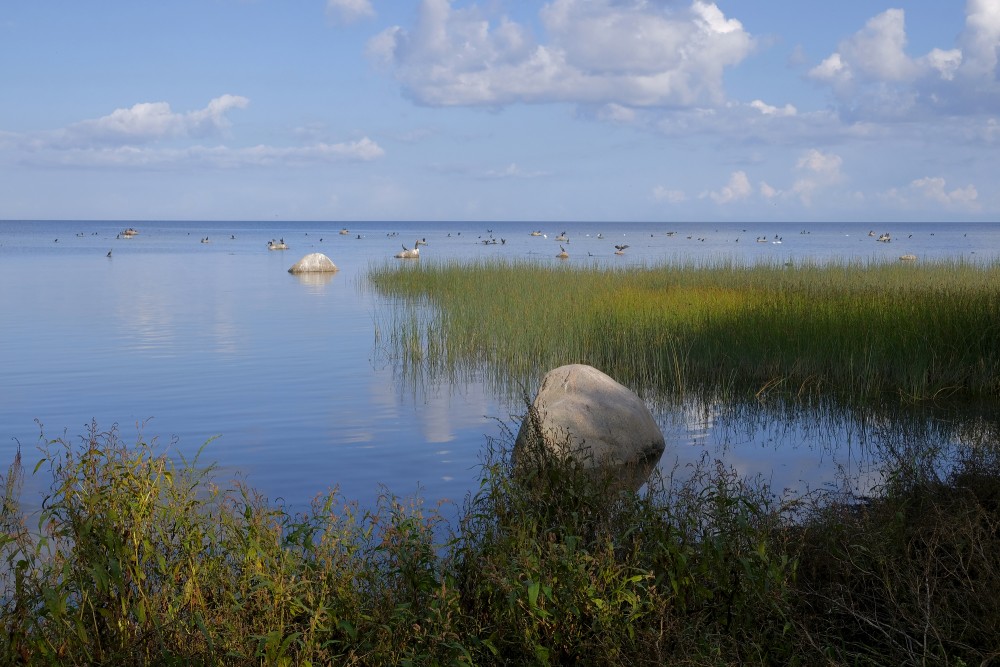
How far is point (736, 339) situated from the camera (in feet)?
42.4

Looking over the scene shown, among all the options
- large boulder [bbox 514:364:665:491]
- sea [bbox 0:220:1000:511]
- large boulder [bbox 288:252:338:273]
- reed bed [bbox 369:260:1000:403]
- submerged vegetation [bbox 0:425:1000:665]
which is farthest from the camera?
large boulder [bbox 288:252:338:273]

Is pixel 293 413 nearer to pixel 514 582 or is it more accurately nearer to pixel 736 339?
pixel 736 339

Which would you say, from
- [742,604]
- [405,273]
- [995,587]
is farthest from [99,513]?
[405,273]

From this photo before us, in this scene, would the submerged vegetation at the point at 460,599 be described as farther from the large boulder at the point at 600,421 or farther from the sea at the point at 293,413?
the large boulder at the point at 600,421

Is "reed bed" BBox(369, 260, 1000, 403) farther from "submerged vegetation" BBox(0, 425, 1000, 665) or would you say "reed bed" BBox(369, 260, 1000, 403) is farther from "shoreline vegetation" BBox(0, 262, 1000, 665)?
"submerged vegetation" BBox(0, 425, 1000, 665)

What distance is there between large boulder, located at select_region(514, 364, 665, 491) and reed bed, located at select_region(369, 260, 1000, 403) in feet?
10.9

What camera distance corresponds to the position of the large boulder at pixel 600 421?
826cm

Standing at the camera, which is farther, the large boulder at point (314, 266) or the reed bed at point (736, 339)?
the large boulder at point (314, 266)

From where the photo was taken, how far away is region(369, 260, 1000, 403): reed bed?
38.1ft

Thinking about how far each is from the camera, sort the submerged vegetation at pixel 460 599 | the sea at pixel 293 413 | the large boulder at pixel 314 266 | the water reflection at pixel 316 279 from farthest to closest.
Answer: the large boulder at pixel 314 266, the water reflection at pixel 316 279, the sea at pixel 293 413, the submerged vegetation at pixel 460 599

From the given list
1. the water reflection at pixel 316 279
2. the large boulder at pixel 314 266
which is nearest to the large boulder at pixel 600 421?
the water reflection at pixel 316 279

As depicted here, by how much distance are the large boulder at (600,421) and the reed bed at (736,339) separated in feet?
10.9

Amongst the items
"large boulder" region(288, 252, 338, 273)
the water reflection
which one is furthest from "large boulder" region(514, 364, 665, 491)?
"large boulder" region(288, 252, 338, 273)

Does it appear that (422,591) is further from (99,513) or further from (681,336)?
(681,336)
